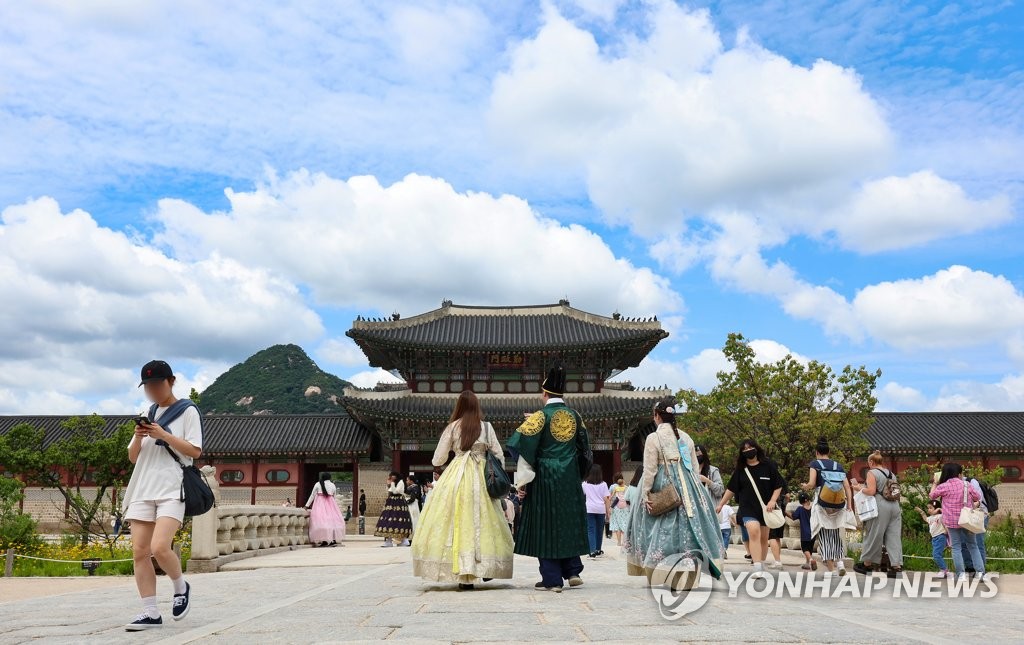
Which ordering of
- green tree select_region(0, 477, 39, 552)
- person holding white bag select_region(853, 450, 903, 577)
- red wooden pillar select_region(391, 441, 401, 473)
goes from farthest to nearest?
red wooden pillar select_region(391, 441, 401, 473) → green tree select_region(0, 477, 39, 552) → person holding white bag select_region(853, 450, 903, 577)

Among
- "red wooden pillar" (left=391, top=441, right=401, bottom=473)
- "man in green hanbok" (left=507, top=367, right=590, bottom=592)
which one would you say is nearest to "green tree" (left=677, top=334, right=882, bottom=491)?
"red wooden pillar" (left=391, top=441, right=401, bottom=473)

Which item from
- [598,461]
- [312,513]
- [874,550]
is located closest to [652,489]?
[874,550]

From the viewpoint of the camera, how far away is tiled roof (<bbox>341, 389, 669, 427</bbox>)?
29703mm

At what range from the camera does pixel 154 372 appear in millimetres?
5234

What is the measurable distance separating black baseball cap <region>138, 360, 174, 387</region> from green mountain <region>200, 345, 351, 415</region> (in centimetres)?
6965

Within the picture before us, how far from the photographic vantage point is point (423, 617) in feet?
15.6

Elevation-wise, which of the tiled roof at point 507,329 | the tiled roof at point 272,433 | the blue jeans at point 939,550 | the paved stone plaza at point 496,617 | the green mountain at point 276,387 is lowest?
the blue jeans at point 939,550

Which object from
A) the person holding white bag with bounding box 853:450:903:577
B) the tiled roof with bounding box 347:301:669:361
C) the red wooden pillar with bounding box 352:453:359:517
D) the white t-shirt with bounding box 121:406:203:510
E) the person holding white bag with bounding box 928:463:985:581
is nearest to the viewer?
the white t-shirt with bounding box 121:406:203:510

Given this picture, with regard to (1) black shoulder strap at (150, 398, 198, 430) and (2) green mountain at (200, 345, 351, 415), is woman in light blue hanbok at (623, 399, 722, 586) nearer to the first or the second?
(1) black shoulder strap at (150, 398, 198, 430)

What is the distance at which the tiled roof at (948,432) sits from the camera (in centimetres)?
3159

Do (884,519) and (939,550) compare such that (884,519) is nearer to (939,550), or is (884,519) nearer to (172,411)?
(939,550)

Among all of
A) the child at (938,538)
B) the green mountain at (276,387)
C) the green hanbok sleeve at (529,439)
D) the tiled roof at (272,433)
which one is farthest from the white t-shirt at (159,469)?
the green mountain at (276,387)

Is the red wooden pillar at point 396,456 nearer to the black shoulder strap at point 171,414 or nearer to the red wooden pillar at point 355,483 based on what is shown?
the red wooden pillar at point 355,483

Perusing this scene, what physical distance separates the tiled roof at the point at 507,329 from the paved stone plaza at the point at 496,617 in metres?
23.6
